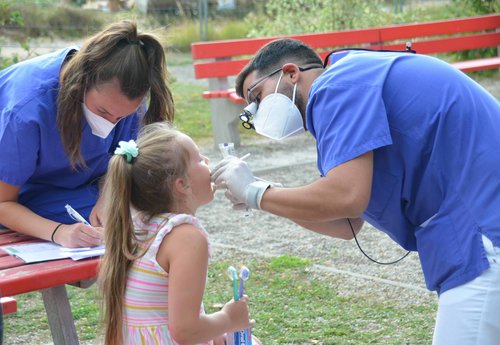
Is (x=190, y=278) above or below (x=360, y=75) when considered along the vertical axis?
below

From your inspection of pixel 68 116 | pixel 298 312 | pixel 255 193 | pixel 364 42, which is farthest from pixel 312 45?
pixel 255 193

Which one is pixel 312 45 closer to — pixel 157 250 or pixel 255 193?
pixel 255 193

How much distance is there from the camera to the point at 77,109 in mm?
3270

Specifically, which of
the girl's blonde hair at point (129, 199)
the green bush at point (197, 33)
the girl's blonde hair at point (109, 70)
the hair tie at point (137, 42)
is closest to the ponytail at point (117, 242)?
the girl's blonde hair at point (129, 199)

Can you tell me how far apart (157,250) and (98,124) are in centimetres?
100

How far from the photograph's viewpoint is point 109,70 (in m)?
3.15

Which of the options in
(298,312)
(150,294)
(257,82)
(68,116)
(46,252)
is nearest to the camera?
(150,294)

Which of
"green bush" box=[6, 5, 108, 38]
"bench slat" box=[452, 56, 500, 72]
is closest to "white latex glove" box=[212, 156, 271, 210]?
"bench slat" box=[452, 56, 500, 72]

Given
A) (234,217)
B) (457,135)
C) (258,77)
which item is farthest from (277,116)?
(234,217)

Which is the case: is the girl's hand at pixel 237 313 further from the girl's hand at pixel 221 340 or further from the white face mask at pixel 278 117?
the white face mask at pixel 278 117

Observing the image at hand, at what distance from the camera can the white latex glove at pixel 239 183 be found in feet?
8.48

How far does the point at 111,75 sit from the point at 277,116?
2.24 ft

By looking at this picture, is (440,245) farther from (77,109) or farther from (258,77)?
(77,109)

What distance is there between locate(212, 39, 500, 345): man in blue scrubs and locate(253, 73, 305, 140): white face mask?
246 millimetres
